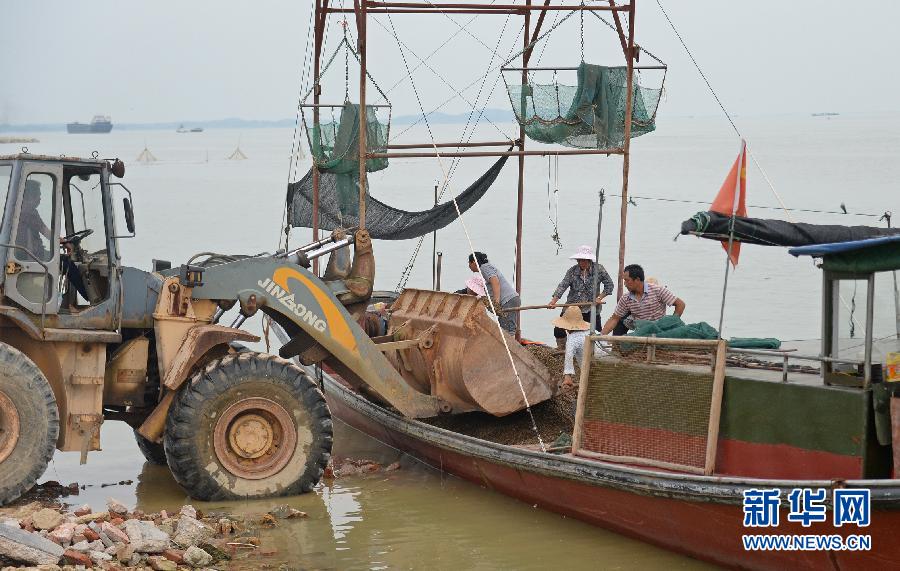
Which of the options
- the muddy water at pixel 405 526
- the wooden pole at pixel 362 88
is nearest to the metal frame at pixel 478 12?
the wooden pole at pixel 362 88

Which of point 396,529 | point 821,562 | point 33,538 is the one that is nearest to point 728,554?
point 821,562

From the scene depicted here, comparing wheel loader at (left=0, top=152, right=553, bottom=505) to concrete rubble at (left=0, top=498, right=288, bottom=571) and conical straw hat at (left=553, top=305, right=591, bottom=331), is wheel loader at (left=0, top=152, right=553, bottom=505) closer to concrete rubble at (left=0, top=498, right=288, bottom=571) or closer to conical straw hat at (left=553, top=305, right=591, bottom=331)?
concrete rubble at (left=0, top=498, right=288, bottom=571)

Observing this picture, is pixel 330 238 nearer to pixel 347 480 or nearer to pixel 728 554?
pixel 347 480

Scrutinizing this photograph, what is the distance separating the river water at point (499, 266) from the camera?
10.1m

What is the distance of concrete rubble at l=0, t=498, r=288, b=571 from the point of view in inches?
329

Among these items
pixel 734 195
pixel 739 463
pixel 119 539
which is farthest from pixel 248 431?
pixel 734 195

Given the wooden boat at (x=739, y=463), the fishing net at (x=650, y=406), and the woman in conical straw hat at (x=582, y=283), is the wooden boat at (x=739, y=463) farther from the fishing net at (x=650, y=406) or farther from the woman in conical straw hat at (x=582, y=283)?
the woman in conical straw hat at (x=582, y=283)

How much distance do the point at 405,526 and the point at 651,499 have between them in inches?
91.2

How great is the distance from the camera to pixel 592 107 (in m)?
14.4

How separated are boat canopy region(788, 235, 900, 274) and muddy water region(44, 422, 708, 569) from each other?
240 cm

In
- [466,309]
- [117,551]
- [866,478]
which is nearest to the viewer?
[866,478]

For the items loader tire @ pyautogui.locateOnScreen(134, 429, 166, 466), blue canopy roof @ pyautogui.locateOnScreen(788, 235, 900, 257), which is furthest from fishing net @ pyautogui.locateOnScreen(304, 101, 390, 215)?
blue canopy roof @ pyautogui.locateOnScreen(788, 235, 900, 257)

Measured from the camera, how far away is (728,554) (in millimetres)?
9023

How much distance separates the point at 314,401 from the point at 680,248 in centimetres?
2701
